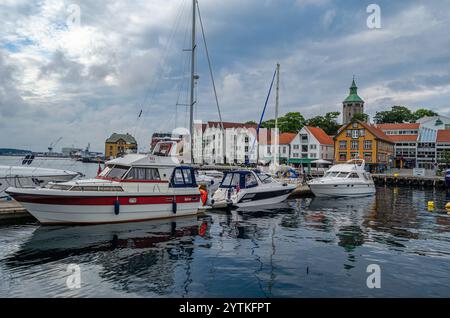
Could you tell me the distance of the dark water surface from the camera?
380 inches

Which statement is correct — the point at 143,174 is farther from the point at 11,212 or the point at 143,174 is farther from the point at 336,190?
the point at 336,190

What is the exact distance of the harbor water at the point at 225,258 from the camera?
31.6 feet

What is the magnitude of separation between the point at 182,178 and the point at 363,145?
198 ft

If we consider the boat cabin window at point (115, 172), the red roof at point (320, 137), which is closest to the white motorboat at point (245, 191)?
the boat cabin window at point (115, 172)

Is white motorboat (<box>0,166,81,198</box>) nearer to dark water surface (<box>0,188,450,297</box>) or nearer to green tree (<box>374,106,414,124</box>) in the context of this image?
dark water surface (<box>0,188,450,297</box>)

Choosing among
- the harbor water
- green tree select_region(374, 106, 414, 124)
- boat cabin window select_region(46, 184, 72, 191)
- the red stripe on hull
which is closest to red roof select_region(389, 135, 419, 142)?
green tree select_region(374, 106, 414, 124)

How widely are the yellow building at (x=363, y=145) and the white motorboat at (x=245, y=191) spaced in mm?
48053

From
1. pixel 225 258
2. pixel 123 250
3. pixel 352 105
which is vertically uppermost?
pixel 352 105

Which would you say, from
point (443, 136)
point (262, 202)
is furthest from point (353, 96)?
point (262, 202)

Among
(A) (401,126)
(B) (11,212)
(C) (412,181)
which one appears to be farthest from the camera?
(A) (401,126)

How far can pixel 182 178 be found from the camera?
20312mm
